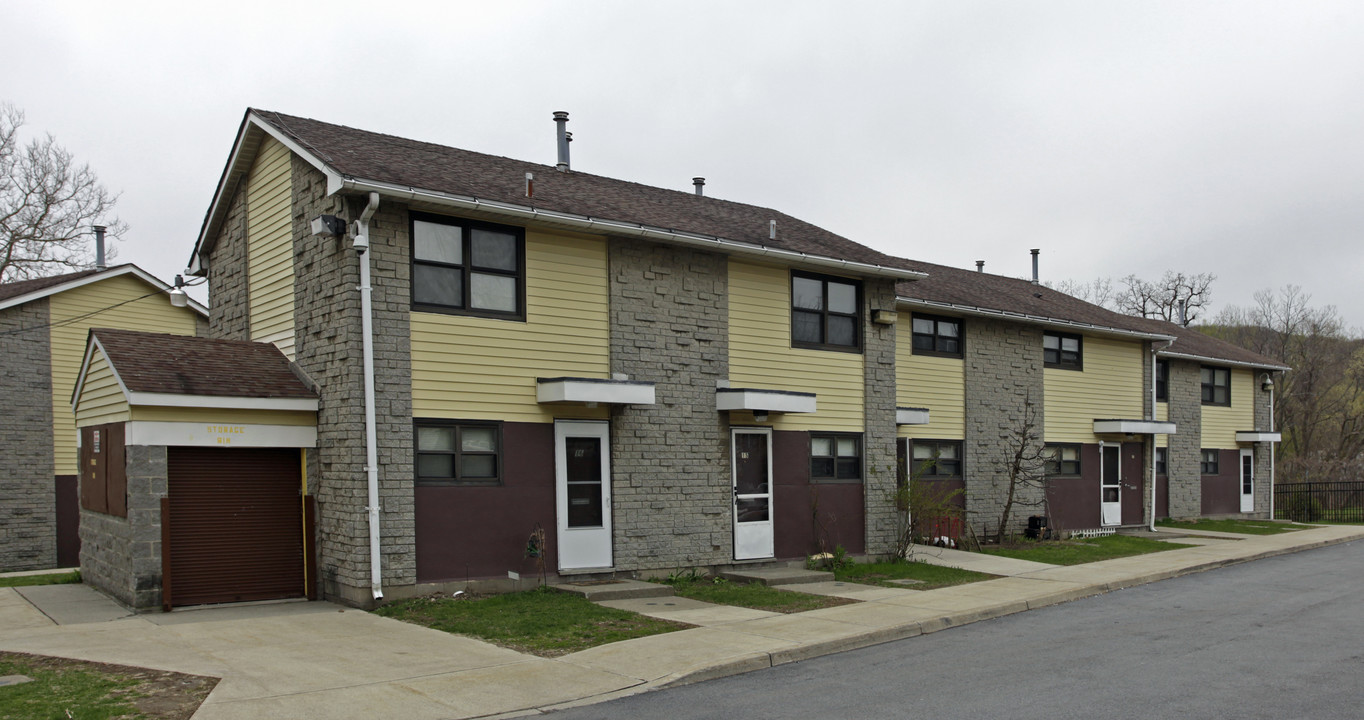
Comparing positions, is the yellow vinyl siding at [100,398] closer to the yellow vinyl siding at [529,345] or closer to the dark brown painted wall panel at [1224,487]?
the yellow vinyl siding at [529,345]

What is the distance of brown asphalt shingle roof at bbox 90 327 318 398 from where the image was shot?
12.1m

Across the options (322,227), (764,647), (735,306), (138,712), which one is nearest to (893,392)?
(735,306)

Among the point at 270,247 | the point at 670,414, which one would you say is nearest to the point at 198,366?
the point at 270,247

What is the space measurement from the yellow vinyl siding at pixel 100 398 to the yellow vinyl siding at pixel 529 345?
3.43 metres

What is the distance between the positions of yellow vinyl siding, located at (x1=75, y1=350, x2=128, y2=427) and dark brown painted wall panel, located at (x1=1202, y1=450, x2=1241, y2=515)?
27.2 metres

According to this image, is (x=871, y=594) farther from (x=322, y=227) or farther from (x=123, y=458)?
(x=123, y=458)

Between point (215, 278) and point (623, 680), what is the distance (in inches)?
447

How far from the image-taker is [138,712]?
7.48 m

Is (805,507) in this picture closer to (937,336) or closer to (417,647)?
(937,336)

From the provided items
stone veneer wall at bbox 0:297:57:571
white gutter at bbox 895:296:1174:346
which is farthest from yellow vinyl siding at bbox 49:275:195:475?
white gutter at bbox 895:296:1174:346

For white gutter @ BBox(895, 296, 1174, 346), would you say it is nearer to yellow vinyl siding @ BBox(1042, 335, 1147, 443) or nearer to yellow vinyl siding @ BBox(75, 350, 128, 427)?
yellow vinyl siding @ BBox(1042, 335, 1147, 443)

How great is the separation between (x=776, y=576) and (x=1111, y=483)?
44.2 ft

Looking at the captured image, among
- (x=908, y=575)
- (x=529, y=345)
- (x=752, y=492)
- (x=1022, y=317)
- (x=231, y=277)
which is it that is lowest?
(x=908, y=575)

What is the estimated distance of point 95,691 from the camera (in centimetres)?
802
